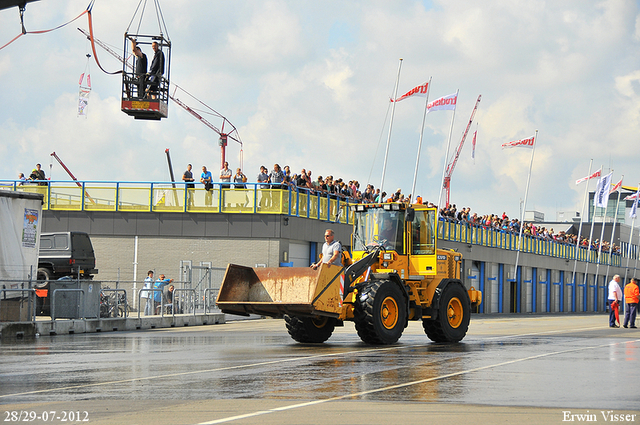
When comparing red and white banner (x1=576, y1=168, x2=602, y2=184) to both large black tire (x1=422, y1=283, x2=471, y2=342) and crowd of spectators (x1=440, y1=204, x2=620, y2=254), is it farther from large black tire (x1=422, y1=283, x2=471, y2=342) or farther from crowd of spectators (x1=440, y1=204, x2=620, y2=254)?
large black tire (x1=422, y1=283, x2=471, y2=342)

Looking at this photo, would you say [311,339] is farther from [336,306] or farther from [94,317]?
[94,317]

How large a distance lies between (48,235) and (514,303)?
38.5 m

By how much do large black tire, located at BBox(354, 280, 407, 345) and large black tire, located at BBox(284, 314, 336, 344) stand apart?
4.34 ft

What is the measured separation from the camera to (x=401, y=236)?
1969cm

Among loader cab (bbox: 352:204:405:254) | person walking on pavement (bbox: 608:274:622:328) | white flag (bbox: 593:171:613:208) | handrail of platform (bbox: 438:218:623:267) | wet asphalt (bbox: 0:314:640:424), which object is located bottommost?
wet asphalt (bbox: 0:314:640:424)

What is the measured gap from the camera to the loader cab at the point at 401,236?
19.6m

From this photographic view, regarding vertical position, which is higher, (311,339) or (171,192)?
(171,192)

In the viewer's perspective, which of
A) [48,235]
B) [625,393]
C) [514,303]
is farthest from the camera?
[514,303]

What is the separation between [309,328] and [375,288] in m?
2.21

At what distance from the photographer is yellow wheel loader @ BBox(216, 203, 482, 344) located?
17438 millimetres

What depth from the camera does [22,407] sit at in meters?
9.21

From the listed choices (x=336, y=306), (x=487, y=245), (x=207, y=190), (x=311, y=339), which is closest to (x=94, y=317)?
(x=311, y=339)

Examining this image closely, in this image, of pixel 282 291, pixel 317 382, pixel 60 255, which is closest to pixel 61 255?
pixel 60 255

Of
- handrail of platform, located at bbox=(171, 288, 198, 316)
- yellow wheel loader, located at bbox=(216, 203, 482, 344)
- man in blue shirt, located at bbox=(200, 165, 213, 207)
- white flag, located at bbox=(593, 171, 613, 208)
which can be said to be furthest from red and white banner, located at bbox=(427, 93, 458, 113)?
white flag, located at bbox=(593, 171, 613, 208)
